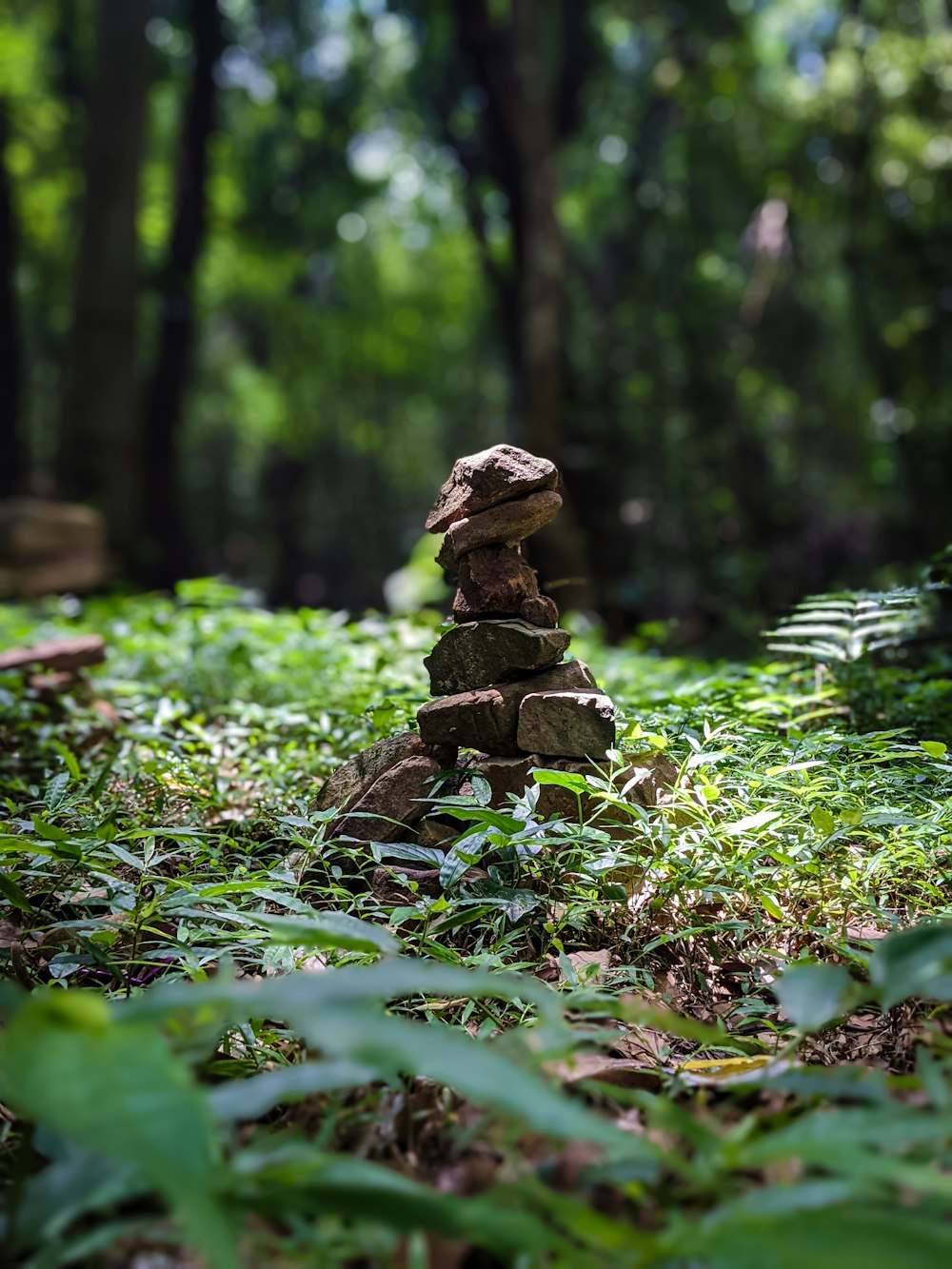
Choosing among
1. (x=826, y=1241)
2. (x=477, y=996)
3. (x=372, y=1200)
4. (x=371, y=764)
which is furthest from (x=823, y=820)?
(x=372, y=1200)

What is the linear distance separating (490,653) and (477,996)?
3.12 feet

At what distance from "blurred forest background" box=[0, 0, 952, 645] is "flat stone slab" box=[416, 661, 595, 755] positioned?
405 centimetres

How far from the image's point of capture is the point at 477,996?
5.58 ft

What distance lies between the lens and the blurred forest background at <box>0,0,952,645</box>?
366 inches

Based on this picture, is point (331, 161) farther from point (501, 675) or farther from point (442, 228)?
point (501, 675)

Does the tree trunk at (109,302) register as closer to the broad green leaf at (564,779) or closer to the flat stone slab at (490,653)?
the flat stone slab at (490,653)

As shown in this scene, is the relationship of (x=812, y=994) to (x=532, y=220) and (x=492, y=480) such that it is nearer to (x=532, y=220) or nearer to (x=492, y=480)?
(x=492, y=480)

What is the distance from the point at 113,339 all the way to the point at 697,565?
20.6 feet

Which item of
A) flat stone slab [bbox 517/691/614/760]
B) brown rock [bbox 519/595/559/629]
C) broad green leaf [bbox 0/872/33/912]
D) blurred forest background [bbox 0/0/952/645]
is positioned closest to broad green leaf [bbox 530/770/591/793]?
flat stone slab [bbox 517/691/614/760]

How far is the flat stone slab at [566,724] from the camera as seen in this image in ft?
7.45

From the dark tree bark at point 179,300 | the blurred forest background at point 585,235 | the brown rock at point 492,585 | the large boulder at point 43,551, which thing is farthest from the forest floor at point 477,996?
the dark tree bark at point 179,300

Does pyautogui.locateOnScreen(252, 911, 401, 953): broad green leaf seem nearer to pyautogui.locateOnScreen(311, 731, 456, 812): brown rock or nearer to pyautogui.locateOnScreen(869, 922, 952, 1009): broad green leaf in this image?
pyautogui.locateOnScreen(869, 922, 952, 1009): broad green leaf

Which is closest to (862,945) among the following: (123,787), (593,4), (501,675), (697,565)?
(501,675)

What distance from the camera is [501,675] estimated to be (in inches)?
96.1
